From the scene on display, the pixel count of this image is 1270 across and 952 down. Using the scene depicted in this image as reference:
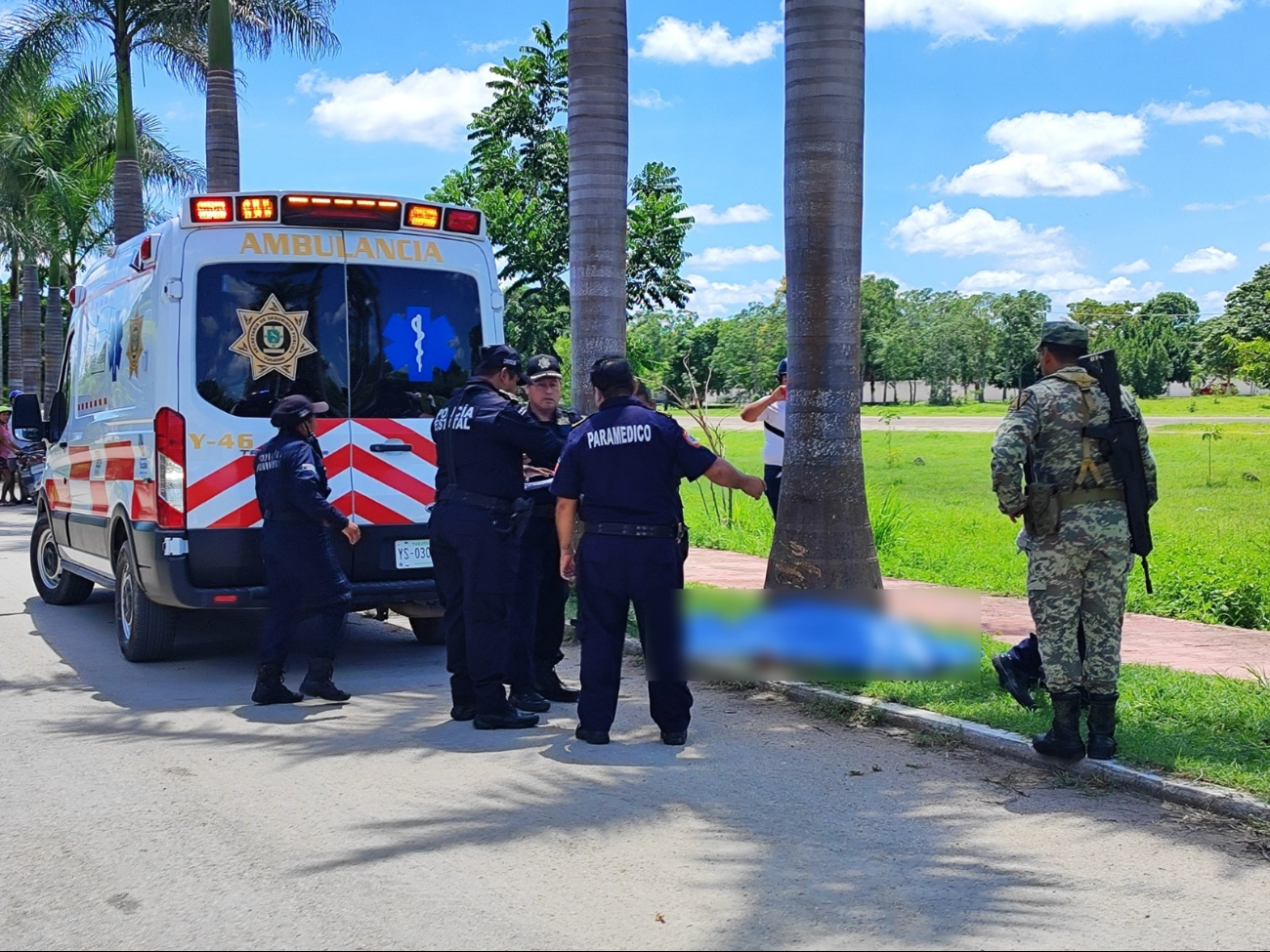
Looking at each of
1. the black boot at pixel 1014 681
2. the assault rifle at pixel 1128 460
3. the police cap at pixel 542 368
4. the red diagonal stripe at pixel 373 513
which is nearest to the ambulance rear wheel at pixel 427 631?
the red diagonal stripe at pixel 373 513

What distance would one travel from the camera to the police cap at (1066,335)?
595cm

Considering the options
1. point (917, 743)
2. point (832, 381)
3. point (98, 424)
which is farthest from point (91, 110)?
point (917, 743)

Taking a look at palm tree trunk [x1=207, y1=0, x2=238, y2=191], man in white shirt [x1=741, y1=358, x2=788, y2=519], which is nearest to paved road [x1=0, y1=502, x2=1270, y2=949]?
man in white shirt [x1=741, y1=358, x2=788, y2=519]

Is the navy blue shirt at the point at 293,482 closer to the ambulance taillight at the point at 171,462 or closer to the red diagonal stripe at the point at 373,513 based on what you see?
the ambulance taillight at the point at 171,462

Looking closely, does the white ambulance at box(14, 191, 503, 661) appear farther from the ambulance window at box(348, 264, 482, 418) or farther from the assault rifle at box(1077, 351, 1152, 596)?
the assault rifle at box(1077, 351, 1152, 596)

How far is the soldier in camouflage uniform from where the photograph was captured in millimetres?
5797

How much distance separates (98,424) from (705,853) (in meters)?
6.34

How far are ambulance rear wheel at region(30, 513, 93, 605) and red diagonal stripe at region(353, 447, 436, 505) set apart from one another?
442 centimetres

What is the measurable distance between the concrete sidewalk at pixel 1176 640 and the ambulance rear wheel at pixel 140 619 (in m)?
4.80

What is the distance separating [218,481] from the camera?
8.01 m

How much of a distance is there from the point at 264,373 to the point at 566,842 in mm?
4348

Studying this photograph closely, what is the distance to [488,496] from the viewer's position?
6836 mm

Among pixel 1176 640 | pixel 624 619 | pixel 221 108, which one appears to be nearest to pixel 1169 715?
pixel 1176 640

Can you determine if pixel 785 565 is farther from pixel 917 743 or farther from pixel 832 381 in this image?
pixel 917 743
